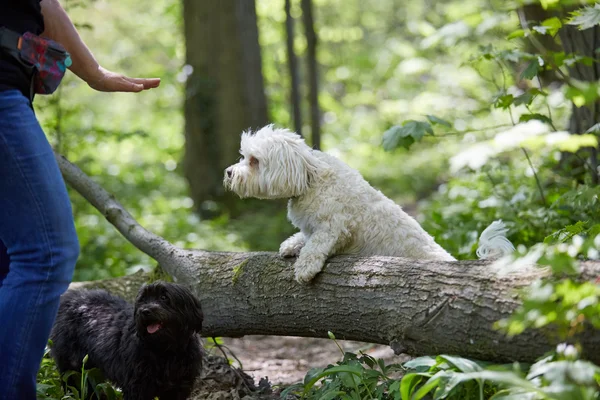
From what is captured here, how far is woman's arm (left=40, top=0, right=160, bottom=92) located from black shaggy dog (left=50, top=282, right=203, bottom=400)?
1.19 meters

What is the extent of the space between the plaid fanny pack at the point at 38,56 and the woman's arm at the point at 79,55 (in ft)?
1.21

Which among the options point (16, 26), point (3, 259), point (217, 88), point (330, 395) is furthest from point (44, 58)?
point (217, 88)

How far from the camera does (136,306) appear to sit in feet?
12.4

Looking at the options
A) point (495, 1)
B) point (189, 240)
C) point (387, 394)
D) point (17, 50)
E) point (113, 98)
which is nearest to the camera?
point (17, 50)

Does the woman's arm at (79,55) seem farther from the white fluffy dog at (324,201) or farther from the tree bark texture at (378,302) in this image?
the tree bark texture at (378,302)

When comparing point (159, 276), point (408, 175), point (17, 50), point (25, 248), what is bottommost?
point (408, 175)

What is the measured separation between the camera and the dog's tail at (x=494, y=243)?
3846 mm

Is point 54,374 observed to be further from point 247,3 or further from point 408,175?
point 408,175

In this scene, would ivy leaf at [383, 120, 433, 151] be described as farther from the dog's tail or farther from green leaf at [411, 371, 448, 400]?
green leaf at [411, 371, 448, 400]

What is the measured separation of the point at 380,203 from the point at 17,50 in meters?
2.40

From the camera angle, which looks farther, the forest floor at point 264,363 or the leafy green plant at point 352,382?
the forest floor at point 264,363

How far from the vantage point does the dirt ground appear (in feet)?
17.3

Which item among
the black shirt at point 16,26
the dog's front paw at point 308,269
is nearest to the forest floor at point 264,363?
the dog's front paw at point 308,269

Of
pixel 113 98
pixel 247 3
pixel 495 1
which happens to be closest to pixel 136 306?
pixel 247 3
